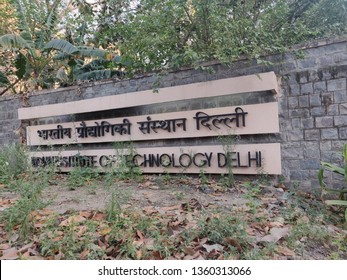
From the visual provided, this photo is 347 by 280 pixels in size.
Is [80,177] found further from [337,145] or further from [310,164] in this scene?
[337,145]

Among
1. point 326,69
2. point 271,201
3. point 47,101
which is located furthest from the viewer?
point 47,101

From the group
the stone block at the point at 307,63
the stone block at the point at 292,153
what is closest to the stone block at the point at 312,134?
the stone block at the point at 292,153

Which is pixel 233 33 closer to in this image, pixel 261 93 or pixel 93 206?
pixel 261 93

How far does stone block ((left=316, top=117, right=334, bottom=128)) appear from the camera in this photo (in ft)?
13.9

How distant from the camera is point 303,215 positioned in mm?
3430

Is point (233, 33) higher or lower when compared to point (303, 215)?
higher

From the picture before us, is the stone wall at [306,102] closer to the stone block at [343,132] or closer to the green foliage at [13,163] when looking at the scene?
the stone block at [343,132]

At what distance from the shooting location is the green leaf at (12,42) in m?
6.69

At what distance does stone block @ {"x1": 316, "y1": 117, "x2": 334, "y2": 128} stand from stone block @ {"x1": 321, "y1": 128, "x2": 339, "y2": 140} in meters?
0.07

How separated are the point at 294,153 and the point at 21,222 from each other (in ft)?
12.2

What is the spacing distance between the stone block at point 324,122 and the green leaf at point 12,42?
21.4 feet

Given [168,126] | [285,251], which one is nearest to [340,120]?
[285,251]

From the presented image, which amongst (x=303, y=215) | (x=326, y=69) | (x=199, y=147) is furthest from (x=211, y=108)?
(x=303, y=215)

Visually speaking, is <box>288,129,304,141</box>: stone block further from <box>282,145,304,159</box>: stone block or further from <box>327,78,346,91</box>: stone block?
<box>327,78,346,91</box>: stone block
